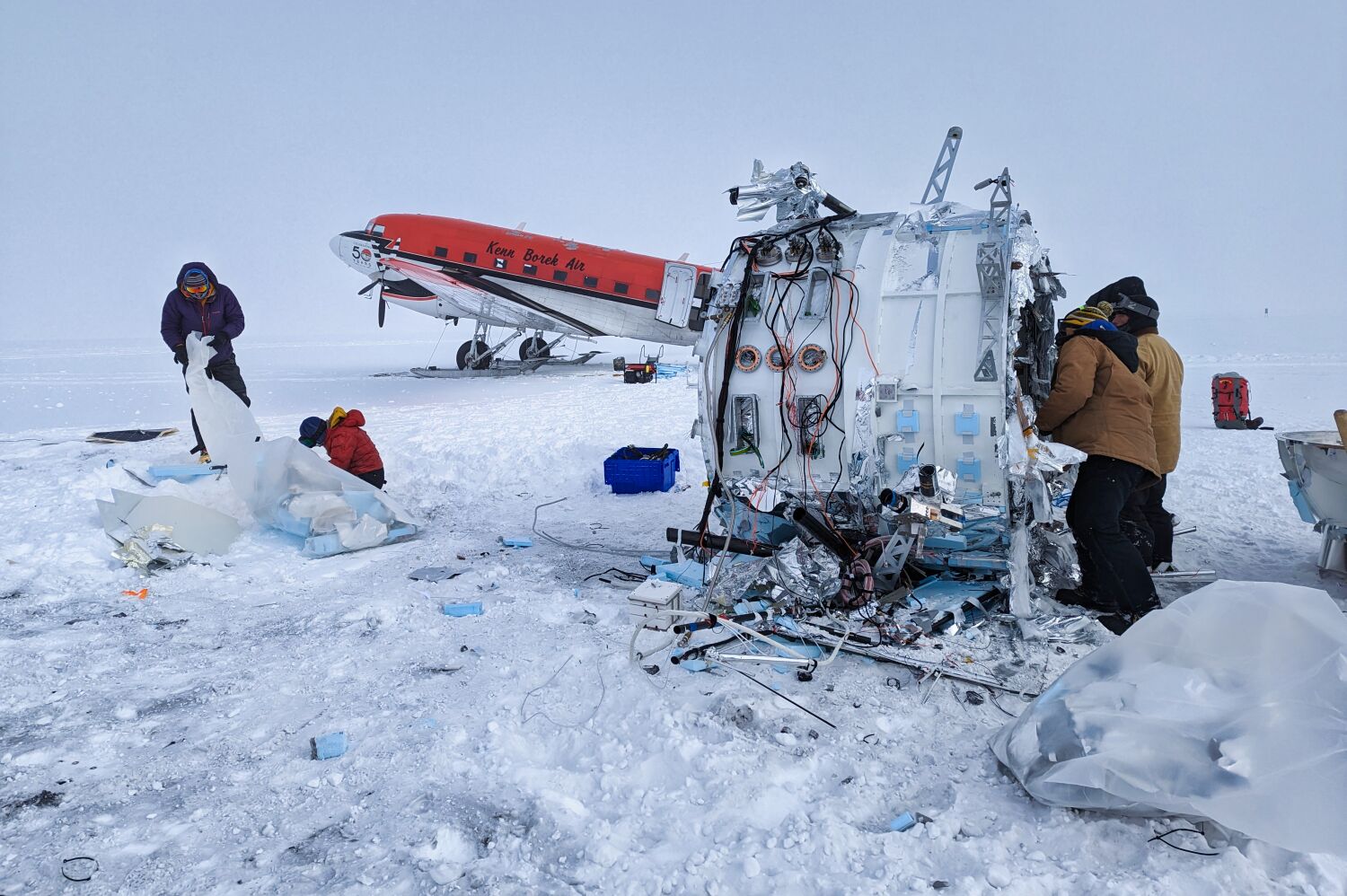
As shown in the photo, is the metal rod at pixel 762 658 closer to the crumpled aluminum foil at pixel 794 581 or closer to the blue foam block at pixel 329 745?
the crumpled aluminum foil at pixel 794 581

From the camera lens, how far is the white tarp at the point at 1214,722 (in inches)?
80.6

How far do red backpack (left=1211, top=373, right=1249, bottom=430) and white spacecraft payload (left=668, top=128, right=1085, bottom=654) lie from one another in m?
7.82

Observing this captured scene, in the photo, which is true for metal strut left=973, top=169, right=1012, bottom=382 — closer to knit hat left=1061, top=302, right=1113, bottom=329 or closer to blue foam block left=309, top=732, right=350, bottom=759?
knit hat left=1061, top=302, right=1113, bottom=329

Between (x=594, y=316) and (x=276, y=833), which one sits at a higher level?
(x=594, y=316)

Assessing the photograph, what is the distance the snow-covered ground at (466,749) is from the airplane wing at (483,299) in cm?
1257

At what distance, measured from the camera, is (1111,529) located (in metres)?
4.21

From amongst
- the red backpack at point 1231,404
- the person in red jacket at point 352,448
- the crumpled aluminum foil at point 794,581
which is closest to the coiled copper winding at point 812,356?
the crumpled aluminum foil at point 794,581

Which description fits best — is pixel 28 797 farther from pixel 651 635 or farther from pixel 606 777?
pixel 651 635

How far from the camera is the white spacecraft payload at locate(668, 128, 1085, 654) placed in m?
4.11

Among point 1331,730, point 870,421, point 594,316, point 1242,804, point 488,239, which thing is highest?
point 488,239

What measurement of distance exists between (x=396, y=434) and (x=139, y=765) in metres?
6.60

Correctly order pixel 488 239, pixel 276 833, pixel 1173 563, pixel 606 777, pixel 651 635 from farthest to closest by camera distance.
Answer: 1. pixel 488 239
2. pixel 1173 563
3. pixel 651 635
4. pixel 606 777
5. pixel 276 833

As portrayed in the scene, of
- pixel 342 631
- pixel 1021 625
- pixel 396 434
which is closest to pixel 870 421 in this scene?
pixel 1021 625

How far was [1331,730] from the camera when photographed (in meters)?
2.10
